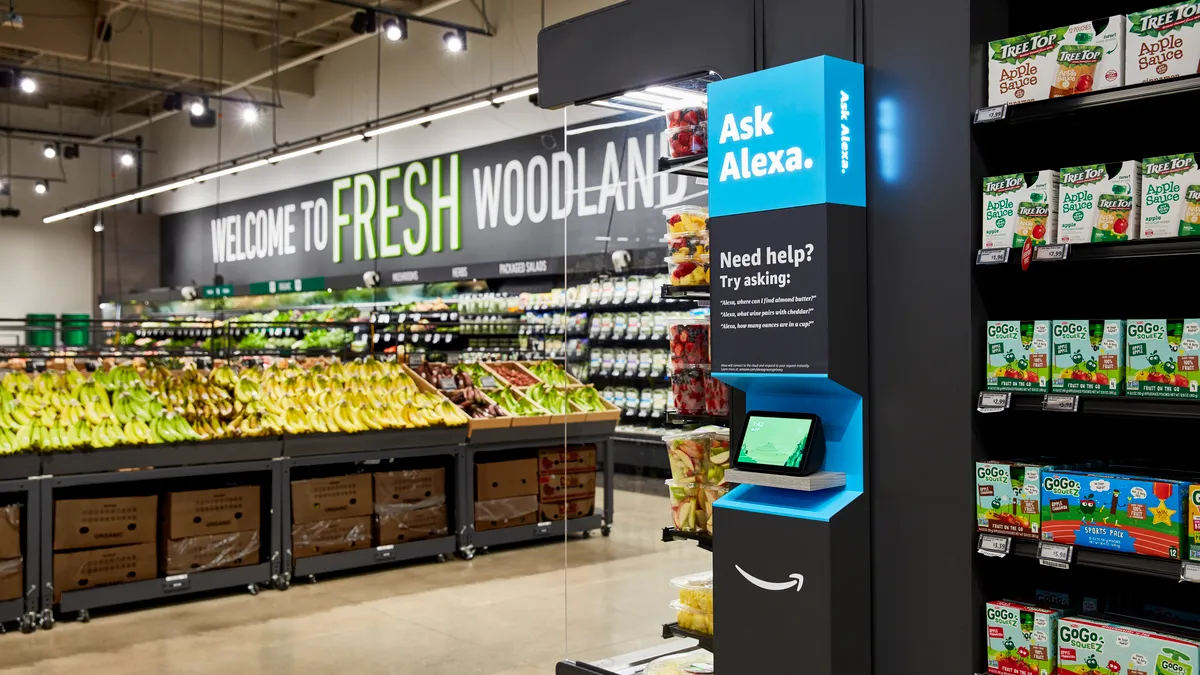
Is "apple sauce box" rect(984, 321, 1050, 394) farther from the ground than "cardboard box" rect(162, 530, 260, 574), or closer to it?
farther from the ground

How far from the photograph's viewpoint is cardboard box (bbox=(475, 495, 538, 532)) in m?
7.35

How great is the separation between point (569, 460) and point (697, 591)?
4.08 meters

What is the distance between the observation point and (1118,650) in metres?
2.67

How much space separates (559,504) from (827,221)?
5.17 m

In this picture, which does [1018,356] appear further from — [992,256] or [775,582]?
[775,582]

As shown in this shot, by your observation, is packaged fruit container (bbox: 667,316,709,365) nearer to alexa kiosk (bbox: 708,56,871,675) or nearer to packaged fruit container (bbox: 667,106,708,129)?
alexa kiosk (bbox: 708,56,871,675)

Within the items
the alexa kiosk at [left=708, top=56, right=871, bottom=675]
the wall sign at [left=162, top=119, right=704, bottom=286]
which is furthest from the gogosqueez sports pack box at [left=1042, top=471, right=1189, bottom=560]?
the wall sign at [left=162, top=119, right=704, bottom=286]

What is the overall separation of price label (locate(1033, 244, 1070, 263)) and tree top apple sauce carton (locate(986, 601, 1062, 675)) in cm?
95

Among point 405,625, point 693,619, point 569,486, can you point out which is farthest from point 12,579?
point 693,619

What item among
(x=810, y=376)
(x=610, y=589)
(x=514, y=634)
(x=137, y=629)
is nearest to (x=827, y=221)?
(x=810, y=376)

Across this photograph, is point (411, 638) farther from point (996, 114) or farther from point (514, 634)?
point (996, 114)

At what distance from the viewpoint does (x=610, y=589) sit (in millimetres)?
4164

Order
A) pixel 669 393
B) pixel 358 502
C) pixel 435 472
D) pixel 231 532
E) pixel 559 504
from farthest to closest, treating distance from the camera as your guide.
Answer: pixel 559 504 → pixel 435 472 → pixel 358 502 → pixel 231 532 → pixel 669 393

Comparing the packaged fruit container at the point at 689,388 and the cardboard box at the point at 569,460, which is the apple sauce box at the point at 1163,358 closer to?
the packaged fruit container at the point at 689,388
